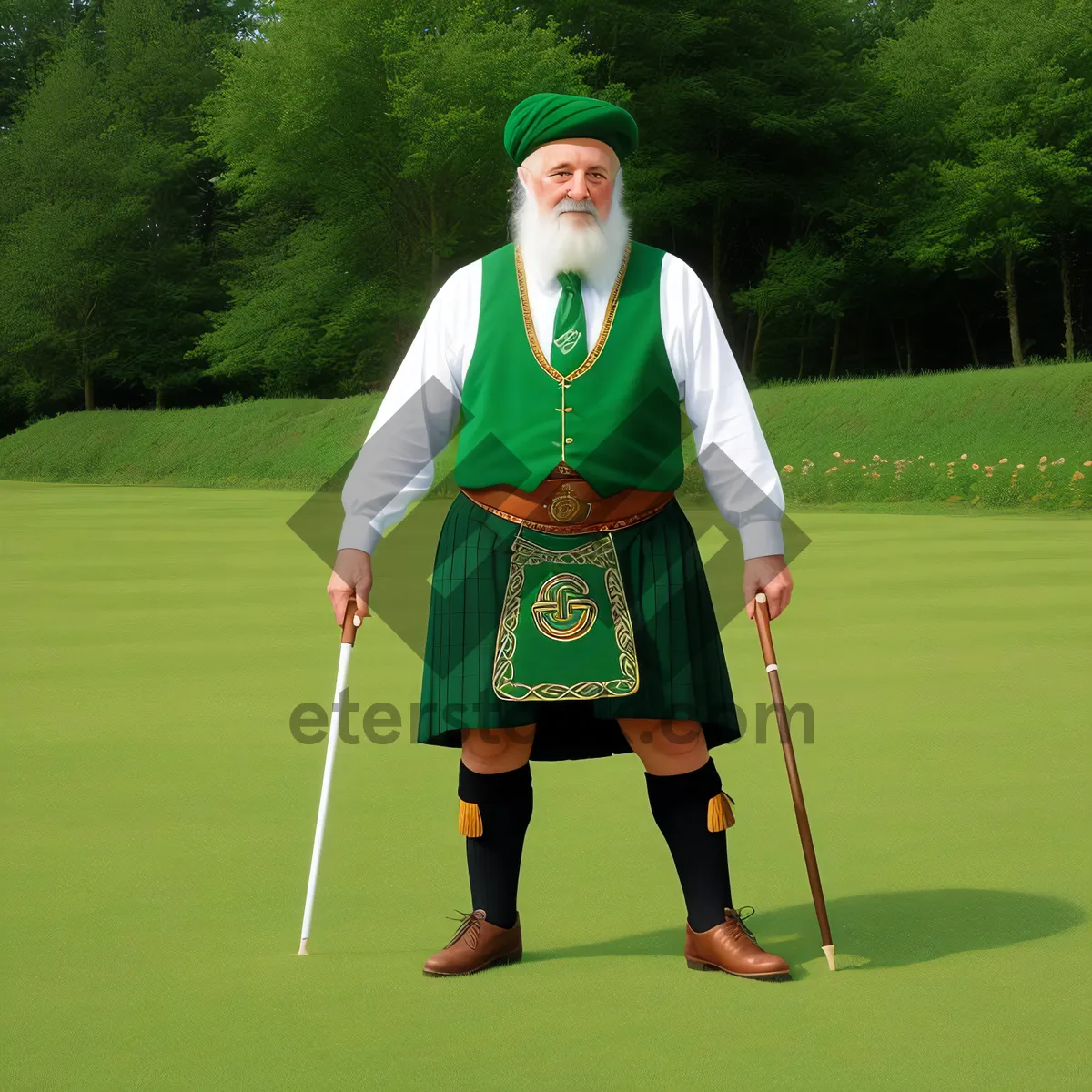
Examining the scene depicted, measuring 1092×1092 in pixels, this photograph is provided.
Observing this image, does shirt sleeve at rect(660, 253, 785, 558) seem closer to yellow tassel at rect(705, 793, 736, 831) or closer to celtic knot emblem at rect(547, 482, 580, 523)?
celtic knot emblem at rect(547, 482, 580, 523)

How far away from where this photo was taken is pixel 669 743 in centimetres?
352

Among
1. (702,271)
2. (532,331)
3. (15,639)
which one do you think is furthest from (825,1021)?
(702,271)

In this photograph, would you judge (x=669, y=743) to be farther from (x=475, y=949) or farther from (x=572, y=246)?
(x=572, y=246)

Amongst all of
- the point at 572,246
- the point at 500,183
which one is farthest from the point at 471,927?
the point at 500,183

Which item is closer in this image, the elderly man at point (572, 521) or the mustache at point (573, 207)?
the elderly man at point (572, 521)

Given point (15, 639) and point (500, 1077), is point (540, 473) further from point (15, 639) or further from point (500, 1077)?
point (15, 639)

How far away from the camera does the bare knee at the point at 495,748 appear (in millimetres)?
3531

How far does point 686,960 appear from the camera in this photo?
11.5ft

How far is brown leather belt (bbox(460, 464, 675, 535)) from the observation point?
3.42 meters

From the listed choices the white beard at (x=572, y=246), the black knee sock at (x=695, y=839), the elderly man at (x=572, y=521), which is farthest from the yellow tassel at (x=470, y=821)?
the white beard at (x=572, y=246)

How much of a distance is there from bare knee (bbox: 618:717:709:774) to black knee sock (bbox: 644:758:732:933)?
2 centimetres

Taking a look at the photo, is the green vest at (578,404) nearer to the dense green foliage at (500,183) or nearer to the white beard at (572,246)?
the white beard at (572,246)

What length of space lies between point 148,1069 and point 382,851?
1629mm

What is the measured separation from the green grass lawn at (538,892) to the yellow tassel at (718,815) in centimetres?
31
